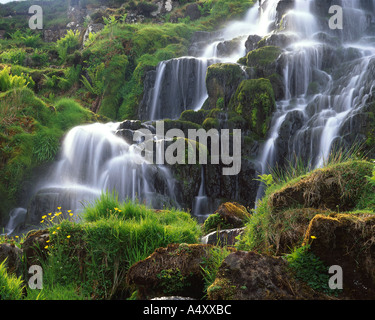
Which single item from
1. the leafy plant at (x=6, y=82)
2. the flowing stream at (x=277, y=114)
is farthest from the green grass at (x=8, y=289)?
the leafy plant at (x=6, y=82)

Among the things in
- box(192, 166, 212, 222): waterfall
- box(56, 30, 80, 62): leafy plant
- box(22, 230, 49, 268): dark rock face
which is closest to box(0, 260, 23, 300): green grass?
box(22, 230, 49, 268): dark rock face

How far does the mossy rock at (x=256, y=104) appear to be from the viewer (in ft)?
42.3

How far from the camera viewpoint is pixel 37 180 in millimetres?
10531

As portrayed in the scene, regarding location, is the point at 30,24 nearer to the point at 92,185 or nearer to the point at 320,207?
the point at 92,185

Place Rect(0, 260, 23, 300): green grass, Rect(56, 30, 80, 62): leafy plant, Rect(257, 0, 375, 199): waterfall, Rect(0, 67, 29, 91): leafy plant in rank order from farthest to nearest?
Rect(56, 30, 80, 62): leafy plant → Rect(0, 67, 29, 91): leafy plant → Rect(257, 0, 375, 199): waterfall → Rect(0, 260, 23, 300): green grass

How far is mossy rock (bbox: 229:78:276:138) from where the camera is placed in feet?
42.3

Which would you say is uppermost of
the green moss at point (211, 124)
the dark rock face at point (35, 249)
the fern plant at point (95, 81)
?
the fern plant at point (95, 81)

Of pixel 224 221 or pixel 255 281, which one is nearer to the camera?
pixel 255 281

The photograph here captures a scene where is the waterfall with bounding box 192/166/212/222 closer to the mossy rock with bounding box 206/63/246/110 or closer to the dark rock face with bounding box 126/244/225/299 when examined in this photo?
the mossy rock with bounding box 206/63/246/110

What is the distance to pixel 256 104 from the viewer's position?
1304 centimetres

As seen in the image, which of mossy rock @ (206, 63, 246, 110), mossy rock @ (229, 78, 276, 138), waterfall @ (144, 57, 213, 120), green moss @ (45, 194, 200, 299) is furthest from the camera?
waterfall @ (144, 57, 213, 120)

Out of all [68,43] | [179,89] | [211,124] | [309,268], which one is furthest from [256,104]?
[68,43]

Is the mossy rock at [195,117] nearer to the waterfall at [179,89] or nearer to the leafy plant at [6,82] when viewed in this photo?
the waterfall at [179,89]

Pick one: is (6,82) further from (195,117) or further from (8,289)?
(8,289)
